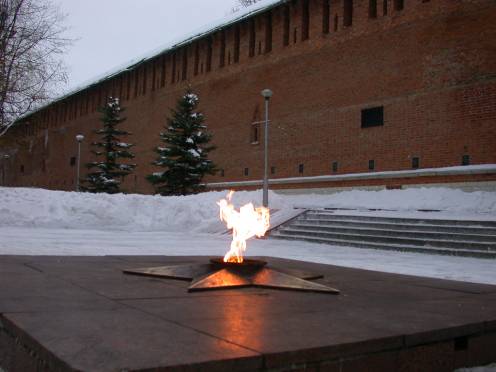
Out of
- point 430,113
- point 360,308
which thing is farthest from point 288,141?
point 360,308

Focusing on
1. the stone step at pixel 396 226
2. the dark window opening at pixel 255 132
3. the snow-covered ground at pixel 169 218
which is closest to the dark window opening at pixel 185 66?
the dark window opening at pixel 255 132

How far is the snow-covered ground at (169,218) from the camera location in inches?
409

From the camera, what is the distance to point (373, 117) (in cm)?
1898

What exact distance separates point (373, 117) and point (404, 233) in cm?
776

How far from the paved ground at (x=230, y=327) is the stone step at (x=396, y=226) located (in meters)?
6.96

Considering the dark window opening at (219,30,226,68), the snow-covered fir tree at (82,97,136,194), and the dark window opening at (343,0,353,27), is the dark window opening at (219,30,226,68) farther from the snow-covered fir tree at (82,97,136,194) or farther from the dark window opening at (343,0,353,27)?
the dark window opening at (343,0,353,27)

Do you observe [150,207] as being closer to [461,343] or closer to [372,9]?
[372,9]

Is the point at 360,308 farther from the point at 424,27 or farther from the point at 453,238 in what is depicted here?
the point at 424,27

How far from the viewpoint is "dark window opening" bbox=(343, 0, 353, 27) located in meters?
20.2

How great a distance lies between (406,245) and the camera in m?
11.4

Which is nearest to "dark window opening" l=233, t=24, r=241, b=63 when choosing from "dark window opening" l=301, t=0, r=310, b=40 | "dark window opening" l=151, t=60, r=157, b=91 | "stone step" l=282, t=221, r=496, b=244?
"dark window opening" l=301, t=0, r=310, b=40

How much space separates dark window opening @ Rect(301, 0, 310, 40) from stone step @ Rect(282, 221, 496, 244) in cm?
998

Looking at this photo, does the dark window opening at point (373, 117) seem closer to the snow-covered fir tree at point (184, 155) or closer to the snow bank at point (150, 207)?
the snow bank at point (150, 207)

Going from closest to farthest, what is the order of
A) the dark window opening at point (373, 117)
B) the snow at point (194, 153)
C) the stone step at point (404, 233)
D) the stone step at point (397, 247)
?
the stone step at point (397, 247)
the stone step at point (404, 233)
the dark window opening at point (373, 117)
the snow at point (194, 153)
